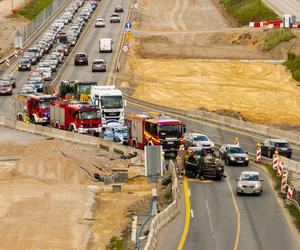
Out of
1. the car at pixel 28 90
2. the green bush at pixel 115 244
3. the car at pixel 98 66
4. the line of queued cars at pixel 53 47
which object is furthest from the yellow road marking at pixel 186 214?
the car at pixel 98 66

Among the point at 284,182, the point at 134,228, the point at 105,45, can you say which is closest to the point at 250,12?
the point at 105,45

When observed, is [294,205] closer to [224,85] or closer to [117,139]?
[117,139]

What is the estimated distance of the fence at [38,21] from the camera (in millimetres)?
152562

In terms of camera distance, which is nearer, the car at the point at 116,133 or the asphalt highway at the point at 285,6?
the car at the point at 116,133

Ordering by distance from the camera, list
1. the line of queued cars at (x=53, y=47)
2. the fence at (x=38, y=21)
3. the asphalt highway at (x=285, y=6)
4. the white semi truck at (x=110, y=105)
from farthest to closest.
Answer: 1. the asphalt highway at (x=285, y=6)
2. the fence at (x=38, y=21)
3. the line of queued cars at (x=53, y=47)
4. the white semi truck at (x=110, y=105)

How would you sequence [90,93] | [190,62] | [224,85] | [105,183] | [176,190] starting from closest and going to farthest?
[176,190] → [105,183] → [90,93] → [224,85] → [190,62]

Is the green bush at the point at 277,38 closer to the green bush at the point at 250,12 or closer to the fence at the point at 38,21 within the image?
the green bush at the point at 250,12

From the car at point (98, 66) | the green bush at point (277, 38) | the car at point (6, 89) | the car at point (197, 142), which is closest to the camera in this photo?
the car at point (197, 142)

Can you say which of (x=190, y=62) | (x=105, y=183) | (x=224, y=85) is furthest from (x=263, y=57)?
(x=105, y=183)

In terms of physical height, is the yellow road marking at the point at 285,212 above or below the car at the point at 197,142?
below

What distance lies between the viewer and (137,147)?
69.8 m

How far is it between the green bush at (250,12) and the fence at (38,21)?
3270cm

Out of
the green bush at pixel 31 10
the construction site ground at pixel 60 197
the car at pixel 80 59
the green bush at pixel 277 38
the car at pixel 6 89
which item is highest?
the green bush at pixel 31 10

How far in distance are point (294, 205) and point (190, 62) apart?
79.0 meters
